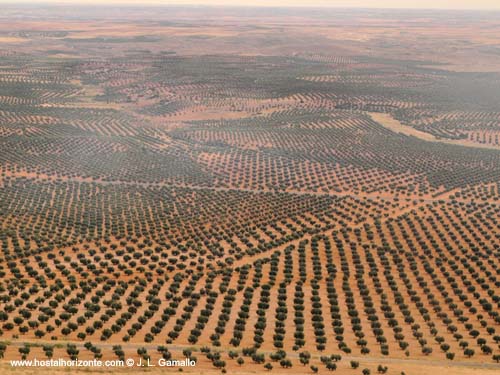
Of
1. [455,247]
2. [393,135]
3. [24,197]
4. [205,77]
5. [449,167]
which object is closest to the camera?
[455,247]

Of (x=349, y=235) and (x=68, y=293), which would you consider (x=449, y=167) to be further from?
(x=68, y=293)

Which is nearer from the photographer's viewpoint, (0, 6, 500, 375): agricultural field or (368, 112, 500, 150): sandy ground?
(0, 6, 500, 375): agricultural field

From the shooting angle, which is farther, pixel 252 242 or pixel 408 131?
pixel 408 131

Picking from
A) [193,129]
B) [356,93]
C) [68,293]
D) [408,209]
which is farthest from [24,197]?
[356,93]

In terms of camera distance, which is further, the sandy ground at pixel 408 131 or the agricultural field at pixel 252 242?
the sandy ground at pixel 408 131

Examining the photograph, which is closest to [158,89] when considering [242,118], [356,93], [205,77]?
[205,77]

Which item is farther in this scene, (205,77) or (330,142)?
(205,77)

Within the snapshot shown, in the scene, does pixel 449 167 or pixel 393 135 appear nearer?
pixel 449 167

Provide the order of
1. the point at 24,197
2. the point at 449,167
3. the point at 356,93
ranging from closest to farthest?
the point at 24,197 → the point at 449,167 → the point at 356,93

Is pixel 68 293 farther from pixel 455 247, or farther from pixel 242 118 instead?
pixel 242 118
